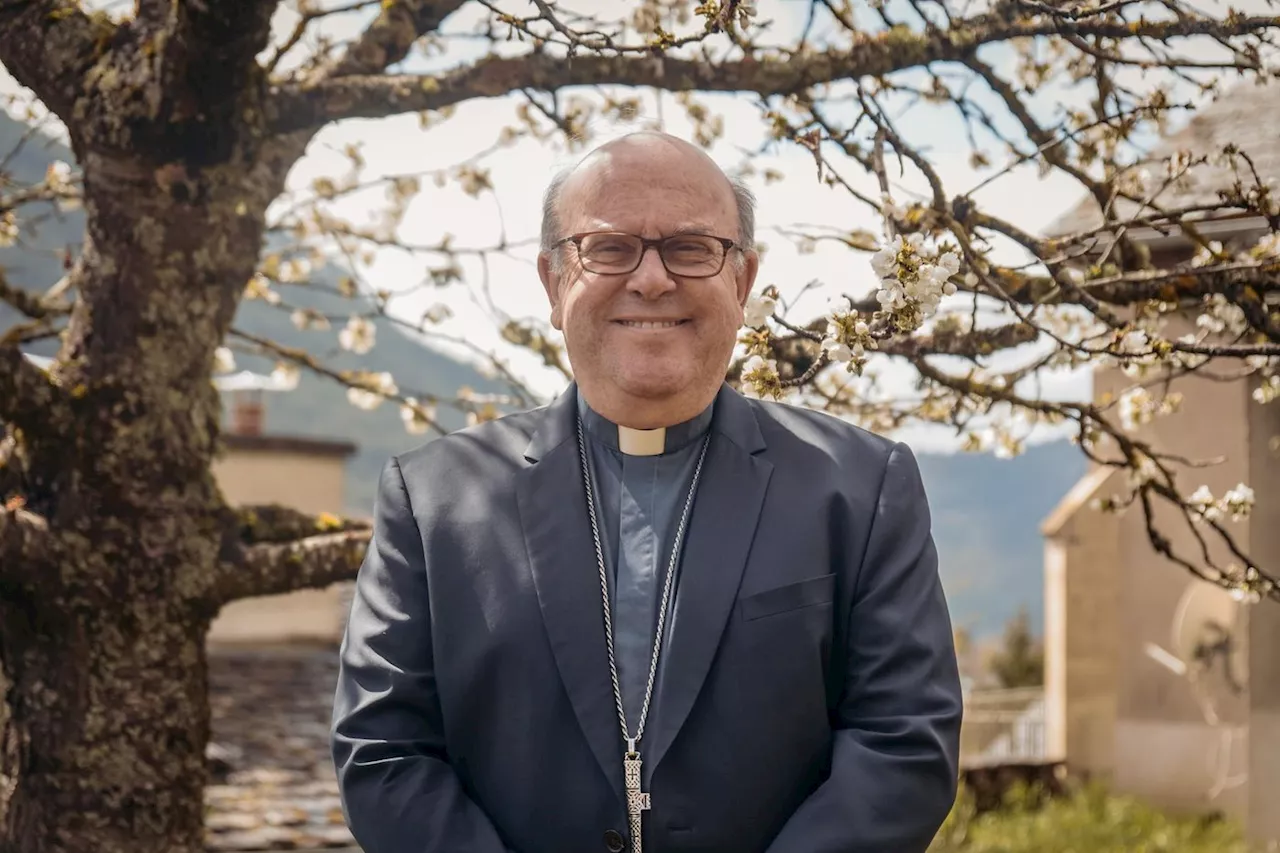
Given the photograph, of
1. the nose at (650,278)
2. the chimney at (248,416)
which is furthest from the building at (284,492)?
the nose at (650,278)

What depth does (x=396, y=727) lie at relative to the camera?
2.12 metres

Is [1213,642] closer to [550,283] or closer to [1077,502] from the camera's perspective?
[1077,502]

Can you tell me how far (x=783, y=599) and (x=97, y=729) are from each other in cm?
256

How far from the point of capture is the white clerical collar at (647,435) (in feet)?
7.54

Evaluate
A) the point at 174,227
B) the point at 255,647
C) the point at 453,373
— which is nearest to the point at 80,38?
the point at 174,227

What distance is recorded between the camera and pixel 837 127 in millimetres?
3916

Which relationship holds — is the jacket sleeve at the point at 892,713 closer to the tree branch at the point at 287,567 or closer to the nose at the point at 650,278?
the nose at the point at 650,278

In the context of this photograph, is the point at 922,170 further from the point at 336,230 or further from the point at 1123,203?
the point at 336,230

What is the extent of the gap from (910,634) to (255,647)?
1568cm

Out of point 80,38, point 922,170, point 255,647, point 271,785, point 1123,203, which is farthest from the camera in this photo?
point 255,647

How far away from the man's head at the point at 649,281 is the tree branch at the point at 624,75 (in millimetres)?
1751


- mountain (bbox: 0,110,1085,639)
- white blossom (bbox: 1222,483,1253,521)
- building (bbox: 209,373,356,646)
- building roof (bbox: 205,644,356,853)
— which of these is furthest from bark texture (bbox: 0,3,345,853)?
mountain (bbox: 0,110,1085,639)

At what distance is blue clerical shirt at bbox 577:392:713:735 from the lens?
216 cm

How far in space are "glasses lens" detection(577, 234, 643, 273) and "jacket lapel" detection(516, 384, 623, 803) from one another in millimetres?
328
